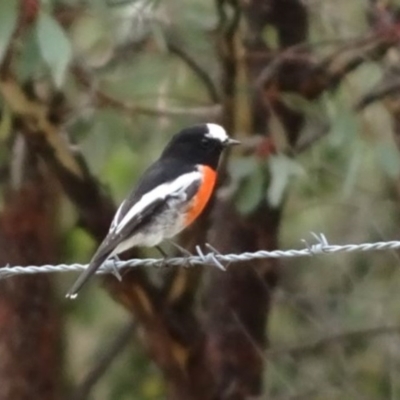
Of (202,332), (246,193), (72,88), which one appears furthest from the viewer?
(202,332)

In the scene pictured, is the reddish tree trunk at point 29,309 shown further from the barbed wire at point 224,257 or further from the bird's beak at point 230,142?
the barbed wire at point 224,257

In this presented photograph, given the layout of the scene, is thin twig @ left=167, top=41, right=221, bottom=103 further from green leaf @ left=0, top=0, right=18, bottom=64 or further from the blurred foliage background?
green leaf @ left=0, top=0, right=18, bottom=64

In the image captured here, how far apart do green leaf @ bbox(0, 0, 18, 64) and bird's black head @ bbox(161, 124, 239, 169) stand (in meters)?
1.14

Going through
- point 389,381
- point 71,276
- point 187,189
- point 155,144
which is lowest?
point 389,381

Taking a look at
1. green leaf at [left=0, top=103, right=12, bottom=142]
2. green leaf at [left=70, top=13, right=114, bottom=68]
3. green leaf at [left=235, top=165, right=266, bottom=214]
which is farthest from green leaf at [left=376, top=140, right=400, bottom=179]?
green leaf at [left=0, top=103, right=12, bottom=142]

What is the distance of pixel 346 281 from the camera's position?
7.16 meters

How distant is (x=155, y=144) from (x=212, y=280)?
673 millimetres

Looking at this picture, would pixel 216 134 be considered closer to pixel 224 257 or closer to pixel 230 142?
pixel 230 142

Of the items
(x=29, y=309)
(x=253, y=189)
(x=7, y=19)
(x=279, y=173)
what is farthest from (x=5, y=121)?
(x=29, y=309)

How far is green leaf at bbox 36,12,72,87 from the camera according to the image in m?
4.08

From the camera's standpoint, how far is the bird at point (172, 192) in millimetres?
4613

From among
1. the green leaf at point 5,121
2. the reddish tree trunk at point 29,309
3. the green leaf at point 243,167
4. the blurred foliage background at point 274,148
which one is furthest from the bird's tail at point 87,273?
the reddish tree trunk at point 29,309

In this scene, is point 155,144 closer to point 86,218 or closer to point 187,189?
point 86,218

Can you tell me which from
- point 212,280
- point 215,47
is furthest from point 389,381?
point 215,47
